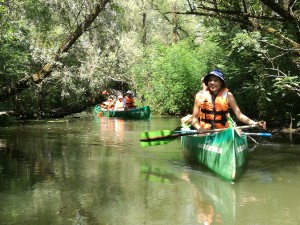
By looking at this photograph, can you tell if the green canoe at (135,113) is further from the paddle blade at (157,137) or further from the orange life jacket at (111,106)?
the paddle blade at (157,137)

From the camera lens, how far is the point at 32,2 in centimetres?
1501

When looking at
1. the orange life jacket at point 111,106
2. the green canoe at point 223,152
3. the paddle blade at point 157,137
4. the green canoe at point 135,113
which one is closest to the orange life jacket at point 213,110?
the green canoe at point 223,152

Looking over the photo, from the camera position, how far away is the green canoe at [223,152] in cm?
622

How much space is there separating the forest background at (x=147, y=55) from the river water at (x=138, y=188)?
2.84 meters

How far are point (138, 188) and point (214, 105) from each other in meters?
2.40

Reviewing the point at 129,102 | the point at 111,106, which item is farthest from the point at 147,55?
the point at 129,102

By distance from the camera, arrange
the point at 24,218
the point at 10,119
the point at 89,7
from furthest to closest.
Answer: the point at 10,119, the point at 89,7, the point at 24,218

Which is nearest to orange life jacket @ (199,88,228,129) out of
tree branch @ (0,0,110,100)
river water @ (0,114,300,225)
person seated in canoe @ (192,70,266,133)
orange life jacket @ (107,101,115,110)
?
person seated in canoe @ (192,70,266,133)

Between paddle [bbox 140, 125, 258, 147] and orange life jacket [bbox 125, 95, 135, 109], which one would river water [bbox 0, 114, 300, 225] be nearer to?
paddle [bbox 140, 125, 258, 147]

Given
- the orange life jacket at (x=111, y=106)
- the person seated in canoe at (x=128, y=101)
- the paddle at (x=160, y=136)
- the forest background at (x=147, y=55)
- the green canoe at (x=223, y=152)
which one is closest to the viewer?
the green canoe at (x=223, y=152)

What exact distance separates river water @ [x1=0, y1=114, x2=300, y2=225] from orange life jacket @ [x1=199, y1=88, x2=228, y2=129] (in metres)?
0.94

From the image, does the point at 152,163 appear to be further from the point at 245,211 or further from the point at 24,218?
the point at 24,218

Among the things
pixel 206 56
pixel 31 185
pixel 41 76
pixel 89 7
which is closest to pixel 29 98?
pixel 41 76

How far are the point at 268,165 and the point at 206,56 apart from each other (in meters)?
11.9
